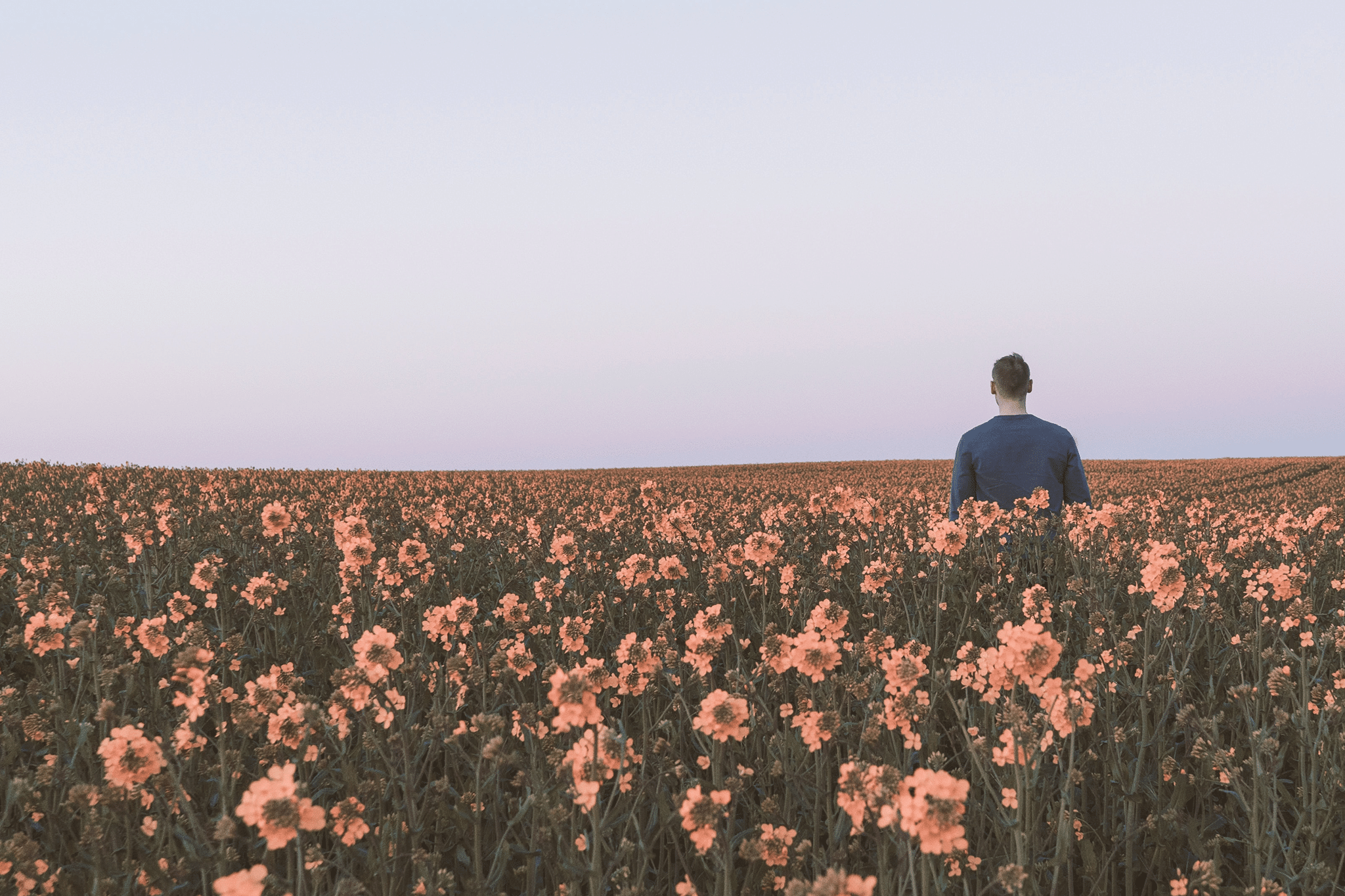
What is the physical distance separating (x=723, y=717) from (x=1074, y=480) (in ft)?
21.9

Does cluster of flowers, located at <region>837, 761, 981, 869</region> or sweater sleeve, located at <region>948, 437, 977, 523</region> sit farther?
sweater sleeve, located at <region>948, 437, 977, 523</region>

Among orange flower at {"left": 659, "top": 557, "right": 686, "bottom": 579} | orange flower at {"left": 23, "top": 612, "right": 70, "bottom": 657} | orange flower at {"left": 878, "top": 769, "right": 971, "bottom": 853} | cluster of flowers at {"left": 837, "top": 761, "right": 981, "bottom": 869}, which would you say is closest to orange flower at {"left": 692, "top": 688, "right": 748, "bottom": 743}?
cluster of flowers at {"left": 837, "top": 761, "right": 981, "bottom": 869}

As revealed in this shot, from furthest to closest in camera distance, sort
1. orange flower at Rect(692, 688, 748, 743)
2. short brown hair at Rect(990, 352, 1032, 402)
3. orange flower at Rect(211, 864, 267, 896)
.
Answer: short brown hair at Rect(990, 352, 1032, 402), orange flower at Rect(692, 688, 748, 743), orange flower at Rect(211, 864, 267, 896)

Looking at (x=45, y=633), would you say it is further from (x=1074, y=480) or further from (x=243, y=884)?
(x=1074, y=480)

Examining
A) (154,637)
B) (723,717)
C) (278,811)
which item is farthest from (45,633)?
(723,717)

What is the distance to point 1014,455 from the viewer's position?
757 centimetres

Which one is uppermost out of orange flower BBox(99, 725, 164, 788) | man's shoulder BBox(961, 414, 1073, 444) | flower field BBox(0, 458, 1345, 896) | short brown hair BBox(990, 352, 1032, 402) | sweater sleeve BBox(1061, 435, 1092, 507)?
short brown hair BBox(990, 352, 1032, 402)

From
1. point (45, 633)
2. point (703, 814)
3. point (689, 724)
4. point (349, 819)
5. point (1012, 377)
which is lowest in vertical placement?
point (689, 724)

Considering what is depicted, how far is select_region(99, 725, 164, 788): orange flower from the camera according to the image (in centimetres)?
217

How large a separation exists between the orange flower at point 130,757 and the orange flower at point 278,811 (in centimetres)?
49

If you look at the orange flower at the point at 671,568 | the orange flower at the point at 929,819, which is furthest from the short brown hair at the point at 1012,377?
the orange flower at the point at 929,819

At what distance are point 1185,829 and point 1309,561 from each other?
5474 mm

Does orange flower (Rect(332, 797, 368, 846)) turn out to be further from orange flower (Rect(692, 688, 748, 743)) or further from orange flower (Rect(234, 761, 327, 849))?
orange flower (Rect(692, 688, 748, 743))

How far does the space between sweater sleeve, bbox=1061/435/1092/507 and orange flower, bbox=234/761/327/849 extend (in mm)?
7602
